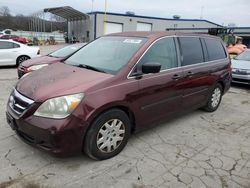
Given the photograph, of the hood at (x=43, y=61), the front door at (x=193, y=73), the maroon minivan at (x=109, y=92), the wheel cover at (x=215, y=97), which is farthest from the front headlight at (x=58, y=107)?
the hood at (x=43, y=61)

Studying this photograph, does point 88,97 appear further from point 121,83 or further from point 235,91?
point 235,91

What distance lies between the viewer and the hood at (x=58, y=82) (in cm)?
284

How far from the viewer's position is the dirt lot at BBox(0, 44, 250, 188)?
9.17 ft

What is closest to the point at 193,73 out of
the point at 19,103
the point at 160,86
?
the point at 160,86

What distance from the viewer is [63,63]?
4.01 m

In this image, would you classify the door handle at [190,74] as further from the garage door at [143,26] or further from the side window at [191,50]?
the garage door at [143,26]

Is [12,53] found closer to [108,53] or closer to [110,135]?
[108,53]

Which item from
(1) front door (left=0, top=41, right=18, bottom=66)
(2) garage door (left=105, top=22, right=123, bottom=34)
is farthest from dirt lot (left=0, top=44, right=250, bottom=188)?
(2) garage door (left=105, top=22, right=123, bottom=34)

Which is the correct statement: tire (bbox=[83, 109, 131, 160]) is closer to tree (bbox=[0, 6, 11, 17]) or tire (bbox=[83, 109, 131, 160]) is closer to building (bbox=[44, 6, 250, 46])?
building (bbox=[44, 6, 250, 46])

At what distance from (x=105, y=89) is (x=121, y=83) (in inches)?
10.7

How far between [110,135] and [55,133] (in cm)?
76

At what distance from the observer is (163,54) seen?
384cm

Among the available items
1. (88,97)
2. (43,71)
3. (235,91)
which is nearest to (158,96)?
(88,97)

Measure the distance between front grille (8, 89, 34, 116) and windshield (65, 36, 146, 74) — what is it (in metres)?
1.05
